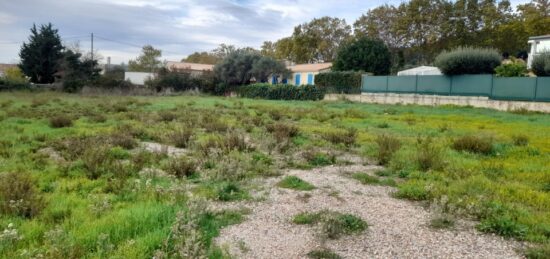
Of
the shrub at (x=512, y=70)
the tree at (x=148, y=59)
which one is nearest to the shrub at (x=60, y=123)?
the shrub at (x=512, y=70)

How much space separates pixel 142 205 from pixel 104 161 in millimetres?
2455

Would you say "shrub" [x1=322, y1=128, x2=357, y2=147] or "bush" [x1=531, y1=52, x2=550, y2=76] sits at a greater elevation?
"bush" [x1=531, y1=52, x2=550, y2=76]

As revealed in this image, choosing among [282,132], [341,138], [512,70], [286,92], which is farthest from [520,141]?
[286,92]

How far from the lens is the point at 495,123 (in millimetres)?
14594

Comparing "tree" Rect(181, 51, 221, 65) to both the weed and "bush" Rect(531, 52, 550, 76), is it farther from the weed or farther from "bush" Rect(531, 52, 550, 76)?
the weed

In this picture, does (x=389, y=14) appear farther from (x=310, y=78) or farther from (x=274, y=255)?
(x=274, y=255)

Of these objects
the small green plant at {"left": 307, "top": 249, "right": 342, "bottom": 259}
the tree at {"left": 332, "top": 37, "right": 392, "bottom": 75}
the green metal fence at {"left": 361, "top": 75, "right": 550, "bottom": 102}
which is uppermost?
the tree at {"left": 332, "top": 37, "right": 392, "bottom": 75}

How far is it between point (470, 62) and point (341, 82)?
458 inches

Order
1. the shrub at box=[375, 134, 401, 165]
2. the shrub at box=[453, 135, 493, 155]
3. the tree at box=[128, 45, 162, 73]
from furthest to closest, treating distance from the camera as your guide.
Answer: the tree at box=[128, 45, 162, 73] < the shrub at box=[453, 135, 493, 155] < the shrub at box=[375, 134, 401, 165]

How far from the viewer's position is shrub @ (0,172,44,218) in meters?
3.95

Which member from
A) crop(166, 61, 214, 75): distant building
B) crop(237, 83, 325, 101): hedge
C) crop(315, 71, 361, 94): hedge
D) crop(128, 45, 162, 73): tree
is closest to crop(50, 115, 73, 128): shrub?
crop(237, 83, 325, 101): hedge

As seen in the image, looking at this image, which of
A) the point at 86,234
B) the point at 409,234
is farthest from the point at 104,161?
the point at 409,234

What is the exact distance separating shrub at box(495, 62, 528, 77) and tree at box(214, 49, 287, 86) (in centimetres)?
2478

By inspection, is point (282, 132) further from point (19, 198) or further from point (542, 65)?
→ point (542, 65)
